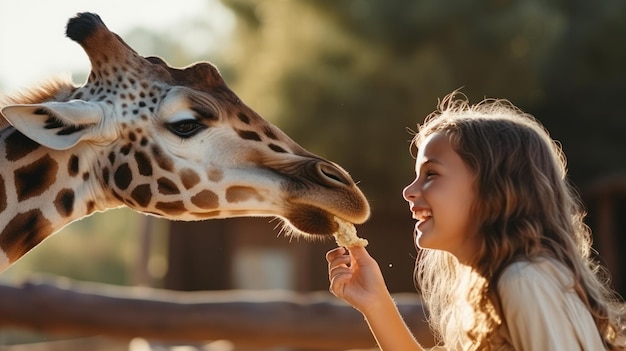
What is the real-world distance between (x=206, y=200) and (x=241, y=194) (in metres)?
0.10

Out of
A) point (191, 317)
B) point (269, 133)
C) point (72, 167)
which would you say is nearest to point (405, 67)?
point (191, 317)

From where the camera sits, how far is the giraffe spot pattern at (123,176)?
2.59 m

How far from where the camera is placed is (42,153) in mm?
2582

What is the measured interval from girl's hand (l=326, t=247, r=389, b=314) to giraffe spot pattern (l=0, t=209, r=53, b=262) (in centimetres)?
79

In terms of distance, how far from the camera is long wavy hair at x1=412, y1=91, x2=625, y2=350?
2316 millimetres

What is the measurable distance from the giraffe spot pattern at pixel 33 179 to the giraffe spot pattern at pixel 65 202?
4 centimetres

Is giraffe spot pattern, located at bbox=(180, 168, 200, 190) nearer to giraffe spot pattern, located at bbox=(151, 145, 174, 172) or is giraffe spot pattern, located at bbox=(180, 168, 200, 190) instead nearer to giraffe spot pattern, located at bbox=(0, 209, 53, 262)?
giraffe spot pattern, located at bbox=(151, 145, 174, 172)

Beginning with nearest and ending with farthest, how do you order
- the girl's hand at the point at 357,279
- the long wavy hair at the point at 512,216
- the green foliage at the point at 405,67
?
the long wavy hair at the point at 512,216, the girl's hand at the point at 357,279, the green foliage at the point at 405,67

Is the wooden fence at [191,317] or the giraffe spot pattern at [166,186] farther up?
the wooden fence at [191,317]

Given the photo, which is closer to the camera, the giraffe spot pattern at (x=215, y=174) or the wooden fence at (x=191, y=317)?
the giraffe spot pattern at (x=215, y=174)

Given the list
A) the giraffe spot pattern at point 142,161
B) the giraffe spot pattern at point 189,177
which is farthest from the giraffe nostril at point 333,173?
the giraffe spot pattern at point 142,161

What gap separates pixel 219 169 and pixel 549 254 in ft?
3.05

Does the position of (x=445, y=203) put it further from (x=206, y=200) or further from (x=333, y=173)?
(x=206, y=200)

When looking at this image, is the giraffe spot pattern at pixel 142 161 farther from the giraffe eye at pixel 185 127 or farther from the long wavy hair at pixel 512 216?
the long wavy hair at pixel 512 216
